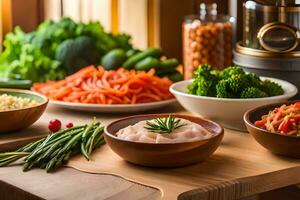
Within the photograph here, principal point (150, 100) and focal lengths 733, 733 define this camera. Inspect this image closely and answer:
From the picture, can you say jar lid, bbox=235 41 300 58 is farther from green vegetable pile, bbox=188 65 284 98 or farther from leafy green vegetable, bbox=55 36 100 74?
leafy green vegetable, bbox=55 36 100 74

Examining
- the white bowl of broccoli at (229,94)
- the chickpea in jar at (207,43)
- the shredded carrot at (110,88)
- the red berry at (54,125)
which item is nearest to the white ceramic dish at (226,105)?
the white bowl of broccoli at (229,94)

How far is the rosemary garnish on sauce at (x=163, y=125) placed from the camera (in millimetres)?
1715

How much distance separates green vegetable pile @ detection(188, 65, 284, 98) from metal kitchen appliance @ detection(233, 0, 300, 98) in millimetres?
135

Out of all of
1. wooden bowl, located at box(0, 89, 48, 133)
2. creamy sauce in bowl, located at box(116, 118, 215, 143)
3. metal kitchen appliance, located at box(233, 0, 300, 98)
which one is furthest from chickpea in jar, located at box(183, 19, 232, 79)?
creamy sauce in bowl, located at box(116, 118, 215, 143)

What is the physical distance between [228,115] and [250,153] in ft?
0.71

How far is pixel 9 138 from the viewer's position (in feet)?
6.63

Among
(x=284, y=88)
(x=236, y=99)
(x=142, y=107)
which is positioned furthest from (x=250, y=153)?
(x=142, y=107)

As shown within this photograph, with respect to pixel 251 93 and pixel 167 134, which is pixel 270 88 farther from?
pixel 167 134

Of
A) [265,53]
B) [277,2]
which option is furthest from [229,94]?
[277,2]

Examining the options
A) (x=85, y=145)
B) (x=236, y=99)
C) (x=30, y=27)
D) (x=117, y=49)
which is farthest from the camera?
(x=30, y=27)

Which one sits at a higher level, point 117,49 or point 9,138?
point 117,49

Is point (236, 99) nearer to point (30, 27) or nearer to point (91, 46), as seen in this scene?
point (91, 46)

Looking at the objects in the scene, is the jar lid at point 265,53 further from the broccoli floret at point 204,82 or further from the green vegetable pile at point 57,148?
the green vegetable pile at point 57,148

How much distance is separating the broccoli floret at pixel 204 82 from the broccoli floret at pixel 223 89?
31mm
